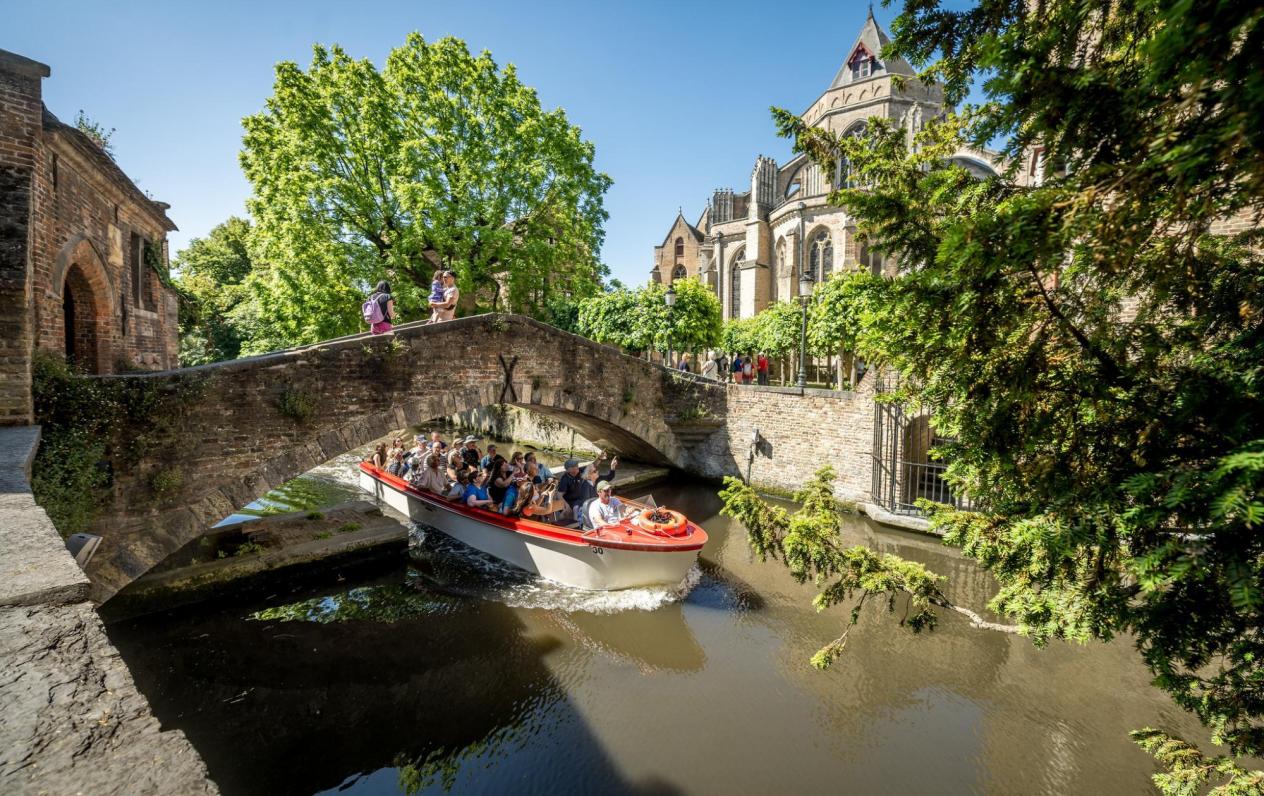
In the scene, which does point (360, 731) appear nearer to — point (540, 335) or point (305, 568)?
point (305, 568)

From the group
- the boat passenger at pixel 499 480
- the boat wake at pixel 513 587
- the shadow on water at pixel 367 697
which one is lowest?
the shadow on water at pixel 367 697

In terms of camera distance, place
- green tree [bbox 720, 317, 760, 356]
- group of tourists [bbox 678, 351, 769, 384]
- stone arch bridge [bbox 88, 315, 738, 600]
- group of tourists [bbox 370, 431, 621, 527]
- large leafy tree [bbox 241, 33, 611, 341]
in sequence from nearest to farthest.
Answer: stone arch bridge [bbox 88, 315, 738, 600], group of tourists [bbox 370, 431, 621, 527], large leafy tree [bbox 241, 33, 611, 341], group of tourists [bbox 678, 351, 769, 384], green tree [bbox 720, 317, 760, 356]

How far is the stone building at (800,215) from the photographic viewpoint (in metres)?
29.8

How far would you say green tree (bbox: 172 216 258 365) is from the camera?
23.2 metres

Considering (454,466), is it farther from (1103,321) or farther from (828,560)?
(1103,321)

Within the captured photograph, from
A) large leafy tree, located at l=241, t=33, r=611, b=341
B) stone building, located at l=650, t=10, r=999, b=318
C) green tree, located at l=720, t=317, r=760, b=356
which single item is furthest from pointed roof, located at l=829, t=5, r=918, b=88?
large leafy tree, located at l=241, t=33, r=611, b=341

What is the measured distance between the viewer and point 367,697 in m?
6.19

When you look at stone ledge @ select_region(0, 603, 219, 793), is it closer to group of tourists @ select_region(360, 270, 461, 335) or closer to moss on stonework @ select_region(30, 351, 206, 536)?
moss on stonework @ select_region(30, 351, 206, 536)

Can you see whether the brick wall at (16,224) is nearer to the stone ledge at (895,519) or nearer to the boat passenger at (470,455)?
the boat passenger at (470,455)

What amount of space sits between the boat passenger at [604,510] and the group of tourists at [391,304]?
4.32 meters

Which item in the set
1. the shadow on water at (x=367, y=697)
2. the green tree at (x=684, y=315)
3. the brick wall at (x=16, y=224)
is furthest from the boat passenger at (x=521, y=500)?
the green tree at (x=684, y=315)

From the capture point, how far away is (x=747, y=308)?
34.4 meters

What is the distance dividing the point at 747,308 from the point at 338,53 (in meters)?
25.5

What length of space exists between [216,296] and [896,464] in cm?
3056
